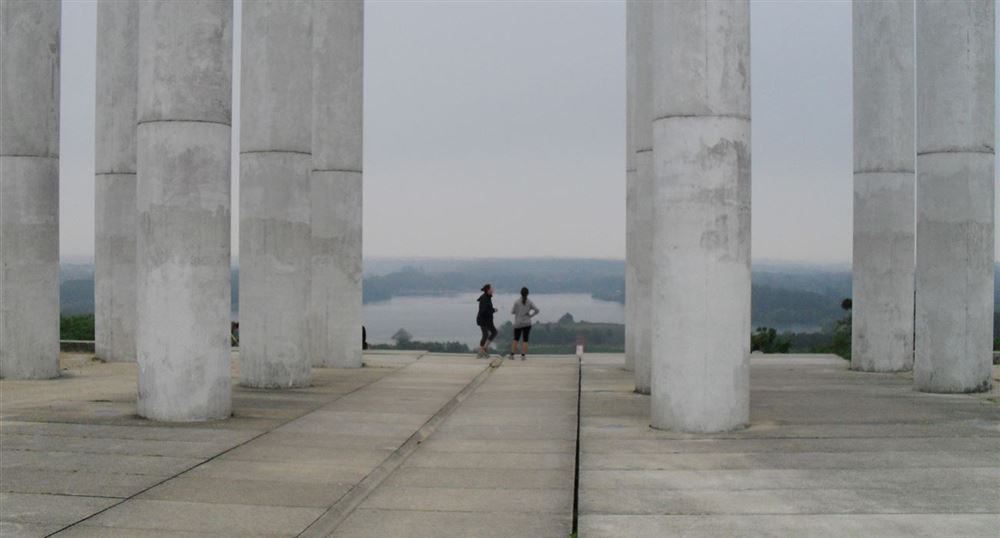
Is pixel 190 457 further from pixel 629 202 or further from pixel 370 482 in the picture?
pixel 629 202

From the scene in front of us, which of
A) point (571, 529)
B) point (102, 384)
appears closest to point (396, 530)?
point (571, 529)

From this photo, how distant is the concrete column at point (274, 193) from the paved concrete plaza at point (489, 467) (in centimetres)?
90

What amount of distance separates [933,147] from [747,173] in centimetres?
587

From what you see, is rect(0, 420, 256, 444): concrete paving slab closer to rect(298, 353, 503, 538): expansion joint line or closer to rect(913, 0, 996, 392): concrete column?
rect(298, 353, 503, 538): expansion joint line

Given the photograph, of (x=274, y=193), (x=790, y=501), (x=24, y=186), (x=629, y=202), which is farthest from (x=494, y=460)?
(x=24, y=186)

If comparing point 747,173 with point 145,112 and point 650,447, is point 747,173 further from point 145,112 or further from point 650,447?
point 145,112

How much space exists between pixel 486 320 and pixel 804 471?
53.7 feet

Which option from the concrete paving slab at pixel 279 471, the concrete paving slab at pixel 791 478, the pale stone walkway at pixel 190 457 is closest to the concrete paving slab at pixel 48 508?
the pale stone walkway at pixel 190 457

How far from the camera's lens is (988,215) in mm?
17812

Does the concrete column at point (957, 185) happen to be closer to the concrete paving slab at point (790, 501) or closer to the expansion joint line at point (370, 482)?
the expansion joint line at point (370, 482)

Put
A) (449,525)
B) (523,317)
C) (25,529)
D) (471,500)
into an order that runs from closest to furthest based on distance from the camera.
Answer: (25,529) → (449,525) → (471,500) → (523,317)

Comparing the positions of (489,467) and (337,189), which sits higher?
(337,189)

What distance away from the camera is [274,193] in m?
18.4

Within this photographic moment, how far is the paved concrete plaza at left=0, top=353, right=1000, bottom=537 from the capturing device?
855cm
